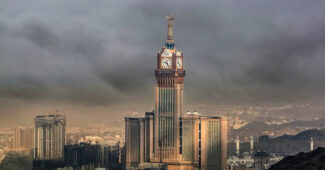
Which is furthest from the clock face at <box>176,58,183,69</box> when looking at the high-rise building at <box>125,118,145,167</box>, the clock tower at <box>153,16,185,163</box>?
the high-rise building at <box>125,118,145,167</box>

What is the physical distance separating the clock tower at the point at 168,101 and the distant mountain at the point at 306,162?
11.8 m

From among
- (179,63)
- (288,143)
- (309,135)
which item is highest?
(179,63)

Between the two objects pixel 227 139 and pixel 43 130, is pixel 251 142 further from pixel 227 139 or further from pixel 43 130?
→ pixel 43 130

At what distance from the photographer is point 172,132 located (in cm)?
4538

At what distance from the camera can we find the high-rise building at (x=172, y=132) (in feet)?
147

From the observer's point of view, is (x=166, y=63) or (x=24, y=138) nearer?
(x=24, y=138)

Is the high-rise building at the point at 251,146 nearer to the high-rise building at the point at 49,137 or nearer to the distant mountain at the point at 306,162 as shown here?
the high-rise building at the point at 49,137

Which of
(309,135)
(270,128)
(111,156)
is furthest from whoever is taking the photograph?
(111,156)

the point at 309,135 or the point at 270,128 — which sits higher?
the point at 270,128

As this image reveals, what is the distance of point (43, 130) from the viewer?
44688 mm

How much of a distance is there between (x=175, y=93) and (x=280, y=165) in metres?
11.9

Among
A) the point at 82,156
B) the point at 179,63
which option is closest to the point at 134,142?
the point at 82,156

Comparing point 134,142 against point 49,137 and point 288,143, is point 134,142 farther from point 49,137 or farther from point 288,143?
point 288,143

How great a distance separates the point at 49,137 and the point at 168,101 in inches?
218
